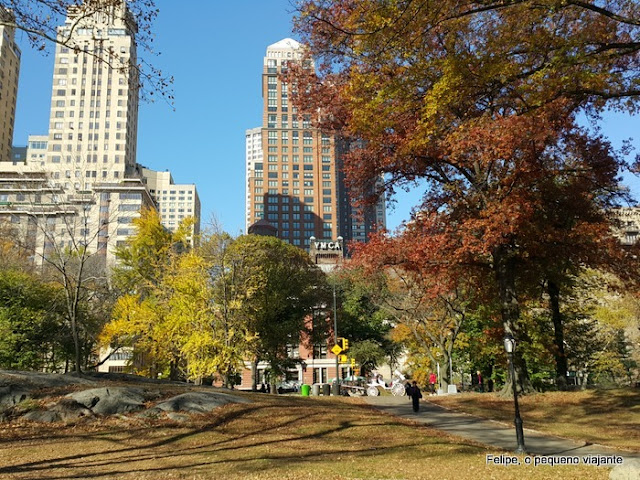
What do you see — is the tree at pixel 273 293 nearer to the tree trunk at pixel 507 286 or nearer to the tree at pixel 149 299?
the tree at pixel 149 299

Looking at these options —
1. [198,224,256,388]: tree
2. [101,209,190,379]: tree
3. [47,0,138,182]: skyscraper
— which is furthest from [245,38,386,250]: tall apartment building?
[198,224,256,388]: tree

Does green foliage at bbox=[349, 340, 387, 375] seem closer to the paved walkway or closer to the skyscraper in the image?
the paved walkway

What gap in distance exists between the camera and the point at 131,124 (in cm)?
12912

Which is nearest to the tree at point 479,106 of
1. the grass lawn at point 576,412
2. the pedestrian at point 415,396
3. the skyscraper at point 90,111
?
the grass lawn at point 576,412

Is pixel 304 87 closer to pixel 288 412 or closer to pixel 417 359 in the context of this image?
pixel 288 412

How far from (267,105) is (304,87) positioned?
141043 mm

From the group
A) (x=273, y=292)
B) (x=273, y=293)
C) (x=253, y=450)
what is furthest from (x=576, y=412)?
(x=273, y=292)

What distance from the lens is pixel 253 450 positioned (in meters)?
12.0

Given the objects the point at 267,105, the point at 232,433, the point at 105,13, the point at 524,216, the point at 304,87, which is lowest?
the point at 232,433

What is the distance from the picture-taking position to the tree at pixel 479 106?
34.3 ft

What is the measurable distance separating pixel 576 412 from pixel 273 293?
86.5 ft

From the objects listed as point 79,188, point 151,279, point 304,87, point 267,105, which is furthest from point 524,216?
point 267,105

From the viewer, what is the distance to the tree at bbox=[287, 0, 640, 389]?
10.5 metres

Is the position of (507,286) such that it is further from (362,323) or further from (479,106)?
(362,323)
